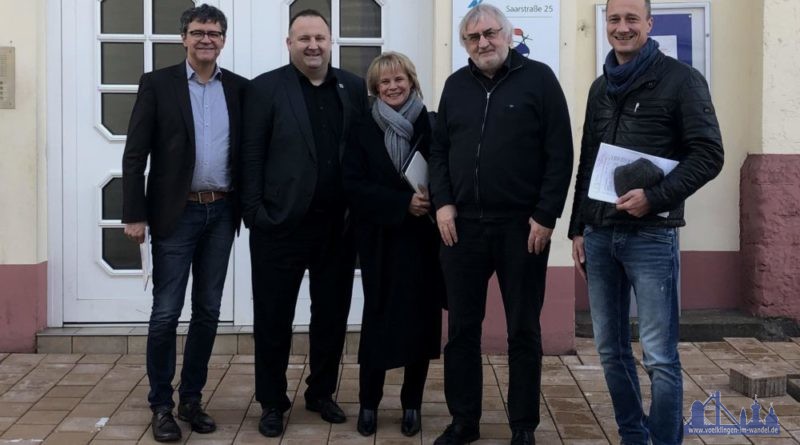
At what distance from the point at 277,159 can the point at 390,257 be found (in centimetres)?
69

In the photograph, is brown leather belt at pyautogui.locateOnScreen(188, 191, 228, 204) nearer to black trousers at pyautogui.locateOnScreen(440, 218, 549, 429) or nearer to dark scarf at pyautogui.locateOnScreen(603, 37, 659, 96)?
black trousers at pyautogui.locateOnScreen(440, 218, 549, 429)

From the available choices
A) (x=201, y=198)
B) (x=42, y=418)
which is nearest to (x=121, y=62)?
(x=201, y=198)

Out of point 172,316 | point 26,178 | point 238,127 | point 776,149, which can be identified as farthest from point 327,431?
point 776,149

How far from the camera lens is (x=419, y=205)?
4.51 m

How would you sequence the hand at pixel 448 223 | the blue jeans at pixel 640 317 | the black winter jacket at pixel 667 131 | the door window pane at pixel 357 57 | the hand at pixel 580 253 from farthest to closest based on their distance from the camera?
the door window pane at pixel 357 57
the hand at pixel 448 223
the hand at pixel 580 253
the blue jeans at pixel 640 317
the black winter jacket at pixel 667 131

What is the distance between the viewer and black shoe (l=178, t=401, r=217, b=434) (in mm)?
4712

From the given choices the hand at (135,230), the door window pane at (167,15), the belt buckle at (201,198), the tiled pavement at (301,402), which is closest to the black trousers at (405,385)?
the tiled pavement at (301,402)

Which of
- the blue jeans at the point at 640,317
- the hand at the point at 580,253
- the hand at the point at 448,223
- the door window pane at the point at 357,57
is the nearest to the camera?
the blue jeans at the point at 640,317

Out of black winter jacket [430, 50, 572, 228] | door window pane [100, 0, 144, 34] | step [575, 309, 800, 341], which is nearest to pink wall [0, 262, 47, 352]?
door window pane [100, 0, 144, 34]

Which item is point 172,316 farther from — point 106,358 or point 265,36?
point 265,36

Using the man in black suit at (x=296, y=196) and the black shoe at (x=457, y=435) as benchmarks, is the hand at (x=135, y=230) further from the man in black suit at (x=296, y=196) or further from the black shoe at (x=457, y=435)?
the black shoe at (x=457, y=435)

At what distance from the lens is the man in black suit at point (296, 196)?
182 inches

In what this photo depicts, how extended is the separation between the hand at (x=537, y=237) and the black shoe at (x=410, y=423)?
99 cm

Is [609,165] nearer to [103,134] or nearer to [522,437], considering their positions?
[522,437]
